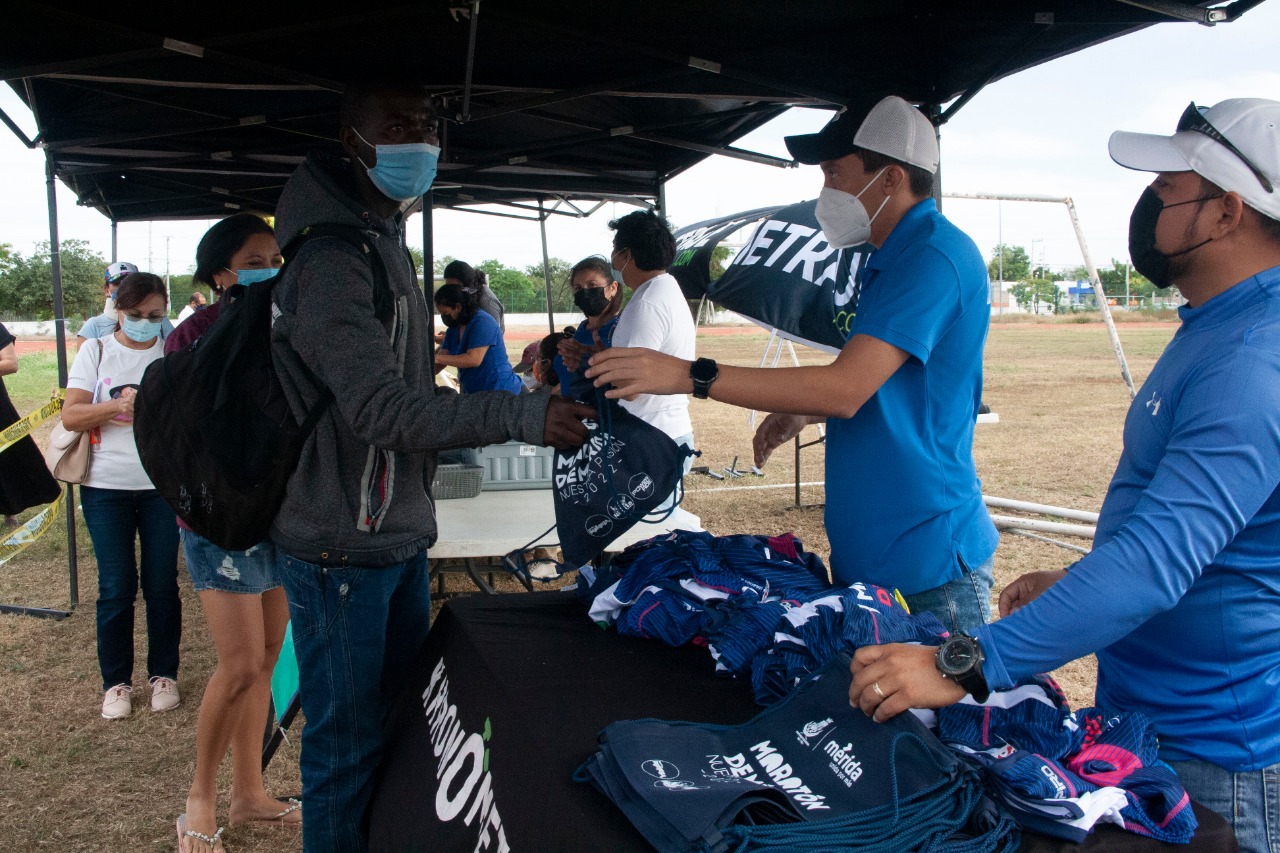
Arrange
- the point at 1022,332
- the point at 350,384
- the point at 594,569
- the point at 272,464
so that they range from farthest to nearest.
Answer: the point at 1022,332 < the point at 594,569 < the point at 272,464 < the point at 350,384

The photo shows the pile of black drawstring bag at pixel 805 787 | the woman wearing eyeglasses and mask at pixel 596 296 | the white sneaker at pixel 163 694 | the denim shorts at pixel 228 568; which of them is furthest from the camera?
the woman wearing eyeglasses and mask at pixel 596 296

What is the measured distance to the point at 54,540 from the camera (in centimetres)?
730

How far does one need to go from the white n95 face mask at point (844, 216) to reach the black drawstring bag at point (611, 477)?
0.65m

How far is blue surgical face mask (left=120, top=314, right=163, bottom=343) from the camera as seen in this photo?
402 cm

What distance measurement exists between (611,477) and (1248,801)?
3.93 ft

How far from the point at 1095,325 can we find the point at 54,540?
1630 inches

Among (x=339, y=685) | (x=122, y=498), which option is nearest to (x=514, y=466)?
(x=122, y=498)

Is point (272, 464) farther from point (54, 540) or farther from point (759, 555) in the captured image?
point (54, 540)

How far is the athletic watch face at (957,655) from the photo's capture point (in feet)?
3.88

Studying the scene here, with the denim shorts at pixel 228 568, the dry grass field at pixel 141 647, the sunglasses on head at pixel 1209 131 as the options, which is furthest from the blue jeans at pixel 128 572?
the sunglasses on head at pixel 1209 131

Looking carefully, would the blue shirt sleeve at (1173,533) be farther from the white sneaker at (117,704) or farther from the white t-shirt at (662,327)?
the white sneaker at (117,704)

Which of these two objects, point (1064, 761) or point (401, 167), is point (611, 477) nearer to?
point (401, 167)

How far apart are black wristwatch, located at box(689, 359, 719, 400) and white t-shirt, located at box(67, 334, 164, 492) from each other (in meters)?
3.15

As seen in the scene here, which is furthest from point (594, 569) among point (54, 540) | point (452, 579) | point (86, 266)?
point (86, 266)
